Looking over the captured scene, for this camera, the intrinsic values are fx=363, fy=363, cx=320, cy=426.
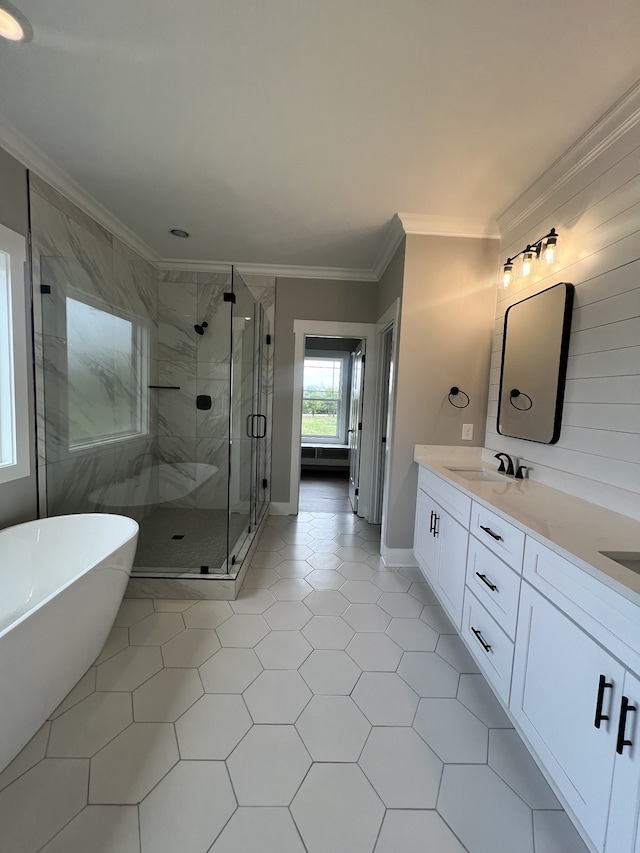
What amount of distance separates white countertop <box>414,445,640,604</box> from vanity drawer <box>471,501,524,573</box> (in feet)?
0.16

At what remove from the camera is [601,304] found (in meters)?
1.67

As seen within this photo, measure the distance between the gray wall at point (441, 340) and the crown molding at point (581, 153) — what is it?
405 mm

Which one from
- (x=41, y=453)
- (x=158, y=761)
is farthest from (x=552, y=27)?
(x=41, y=453)

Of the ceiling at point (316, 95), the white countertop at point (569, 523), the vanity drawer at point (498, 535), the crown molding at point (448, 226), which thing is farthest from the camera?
the crown molding at point (448, 226)

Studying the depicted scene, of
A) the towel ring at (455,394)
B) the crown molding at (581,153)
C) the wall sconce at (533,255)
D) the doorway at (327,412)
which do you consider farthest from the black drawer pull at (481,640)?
the doorway at (327,412)

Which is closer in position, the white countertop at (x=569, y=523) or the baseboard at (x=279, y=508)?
the white countertop at (x=569, y=523)

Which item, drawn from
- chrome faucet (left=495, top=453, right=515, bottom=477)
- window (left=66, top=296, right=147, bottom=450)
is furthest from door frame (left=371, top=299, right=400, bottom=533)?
window (left=66, top=296, right=147, bottom=450)

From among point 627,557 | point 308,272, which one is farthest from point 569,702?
point 308,272

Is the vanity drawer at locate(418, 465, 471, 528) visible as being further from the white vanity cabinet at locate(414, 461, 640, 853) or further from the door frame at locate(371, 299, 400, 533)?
the door frame at locate(371, 299, 400, 533)

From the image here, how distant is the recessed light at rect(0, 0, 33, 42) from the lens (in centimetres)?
125

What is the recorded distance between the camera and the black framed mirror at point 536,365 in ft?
6.23

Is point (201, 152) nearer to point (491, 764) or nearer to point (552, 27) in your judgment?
point (552, 27)

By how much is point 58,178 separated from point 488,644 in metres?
3.47

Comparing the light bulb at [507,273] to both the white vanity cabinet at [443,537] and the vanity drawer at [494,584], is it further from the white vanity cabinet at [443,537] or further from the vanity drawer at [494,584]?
the vanity drawer at [494,584]
